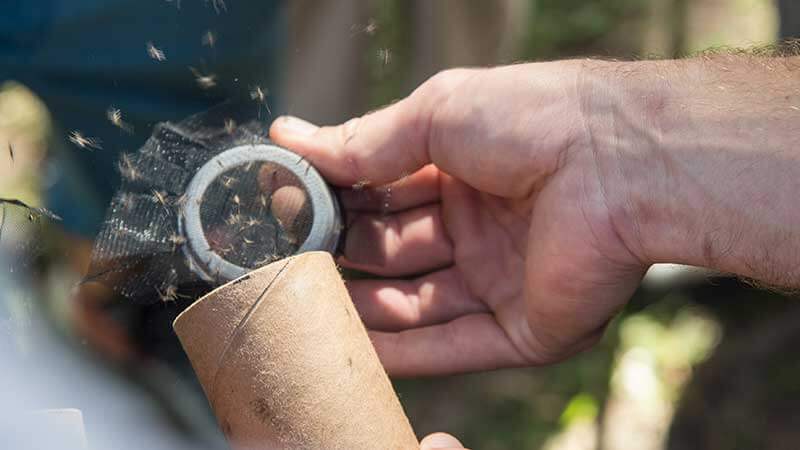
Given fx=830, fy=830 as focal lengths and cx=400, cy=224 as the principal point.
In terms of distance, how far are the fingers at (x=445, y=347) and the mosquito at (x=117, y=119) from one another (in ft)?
3.03

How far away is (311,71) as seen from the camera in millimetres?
2652

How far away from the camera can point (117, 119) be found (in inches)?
94.1

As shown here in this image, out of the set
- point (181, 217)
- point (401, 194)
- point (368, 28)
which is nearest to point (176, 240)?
point (181, 217)

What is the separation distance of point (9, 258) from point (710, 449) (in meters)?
2.62

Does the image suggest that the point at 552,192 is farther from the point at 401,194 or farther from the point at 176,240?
the point at 176,240

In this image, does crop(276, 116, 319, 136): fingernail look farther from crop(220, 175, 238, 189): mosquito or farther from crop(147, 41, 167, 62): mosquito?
crop(147, 41, 167, 62): mosquito

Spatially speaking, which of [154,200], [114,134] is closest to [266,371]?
[154,200]

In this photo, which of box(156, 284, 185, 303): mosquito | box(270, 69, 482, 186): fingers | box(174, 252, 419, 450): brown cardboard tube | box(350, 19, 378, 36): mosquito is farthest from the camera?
box(350, 19, 378, 36): mosquito

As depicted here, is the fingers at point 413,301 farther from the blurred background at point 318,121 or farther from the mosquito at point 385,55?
the mosquito at point 385,55

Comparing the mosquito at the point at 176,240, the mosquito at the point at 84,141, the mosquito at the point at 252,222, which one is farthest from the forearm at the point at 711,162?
the mosquito at the point at 84,141

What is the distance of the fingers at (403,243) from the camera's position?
2379 millimetres

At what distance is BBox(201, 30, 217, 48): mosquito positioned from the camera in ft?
7.86

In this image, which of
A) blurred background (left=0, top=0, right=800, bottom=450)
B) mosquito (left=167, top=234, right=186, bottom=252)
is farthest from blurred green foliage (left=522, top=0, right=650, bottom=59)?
mosquito (left=167, top=234, right=186, bottom=252)

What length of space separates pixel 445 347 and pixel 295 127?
74 cm
